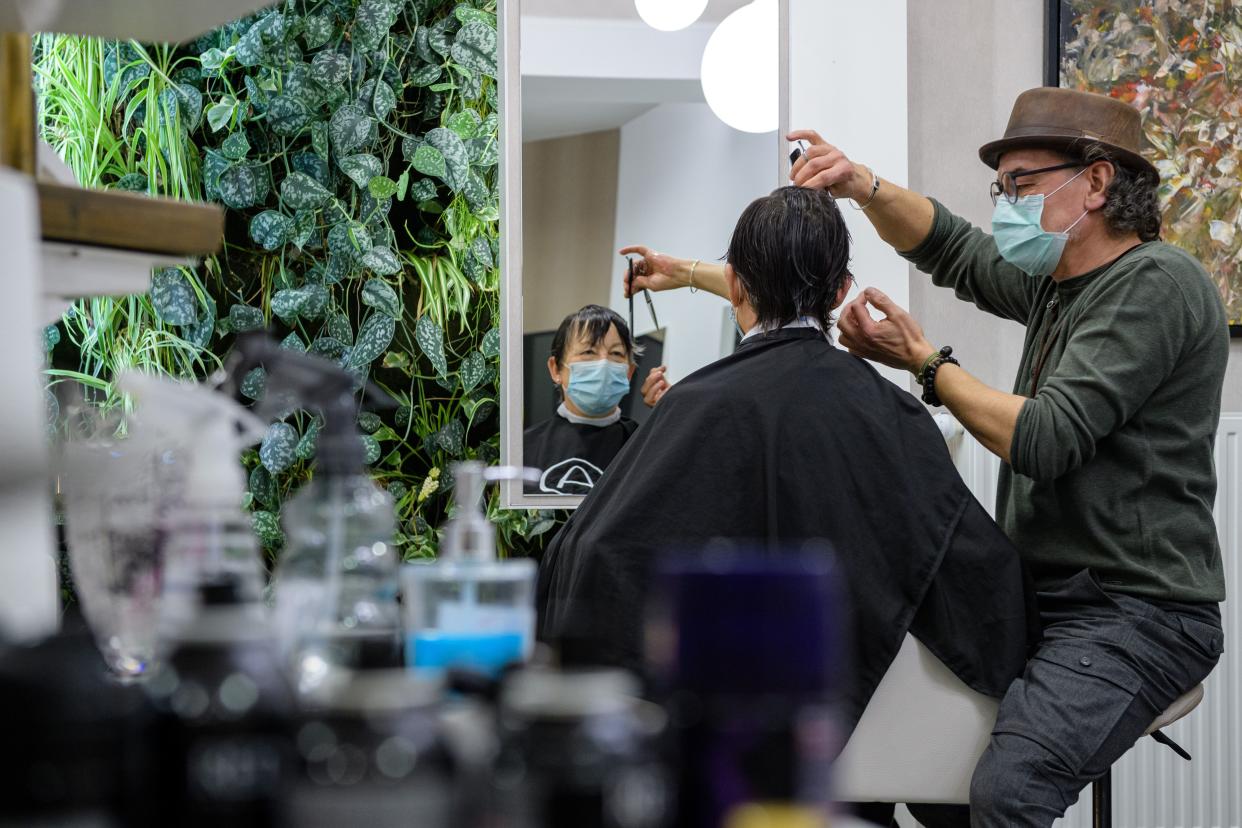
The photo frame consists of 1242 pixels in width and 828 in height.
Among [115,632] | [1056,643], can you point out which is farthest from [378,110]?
[115,632]

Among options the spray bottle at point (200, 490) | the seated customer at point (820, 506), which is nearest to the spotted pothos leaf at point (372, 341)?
the seated customer at point (820, 506)

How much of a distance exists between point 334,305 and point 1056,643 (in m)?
1.83

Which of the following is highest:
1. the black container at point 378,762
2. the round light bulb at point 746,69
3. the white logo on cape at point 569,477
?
the round light bulb at point 746,69

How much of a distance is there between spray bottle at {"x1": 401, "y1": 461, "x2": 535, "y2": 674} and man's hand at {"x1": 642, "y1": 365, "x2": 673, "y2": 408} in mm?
1934

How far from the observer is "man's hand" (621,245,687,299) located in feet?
9.17

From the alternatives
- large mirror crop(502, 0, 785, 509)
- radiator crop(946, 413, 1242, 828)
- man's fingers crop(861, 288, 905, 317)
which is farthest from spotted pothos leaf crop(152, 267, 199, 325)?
radiator crop(946, 413, 1242, 828)

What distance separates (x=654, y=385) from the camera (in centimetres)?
280

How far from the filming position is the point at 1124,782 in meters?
2.88

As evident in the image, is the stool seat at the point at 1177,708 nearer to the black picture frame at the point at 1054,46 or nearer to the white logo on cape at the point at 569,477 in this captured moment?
the white logo on cape at the point at 569,477

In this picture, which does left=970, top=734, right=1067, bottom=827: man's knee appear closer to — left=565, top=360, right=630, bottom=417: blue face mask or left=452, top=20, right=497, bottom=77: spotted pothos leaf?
left=565, top=360, right=630, bottom=417: blue face mask

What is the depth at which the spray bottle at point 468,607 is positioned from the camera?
2.54 feet

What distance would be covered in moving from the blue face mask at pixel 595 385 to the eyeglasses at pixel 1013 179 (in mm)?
967

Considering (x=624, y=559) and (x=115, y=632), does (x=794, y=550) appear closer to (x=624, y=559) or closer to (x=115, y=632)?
Result: (x=624, y=559)

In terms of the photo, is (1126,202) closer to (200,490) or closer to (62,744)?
(200,490)
